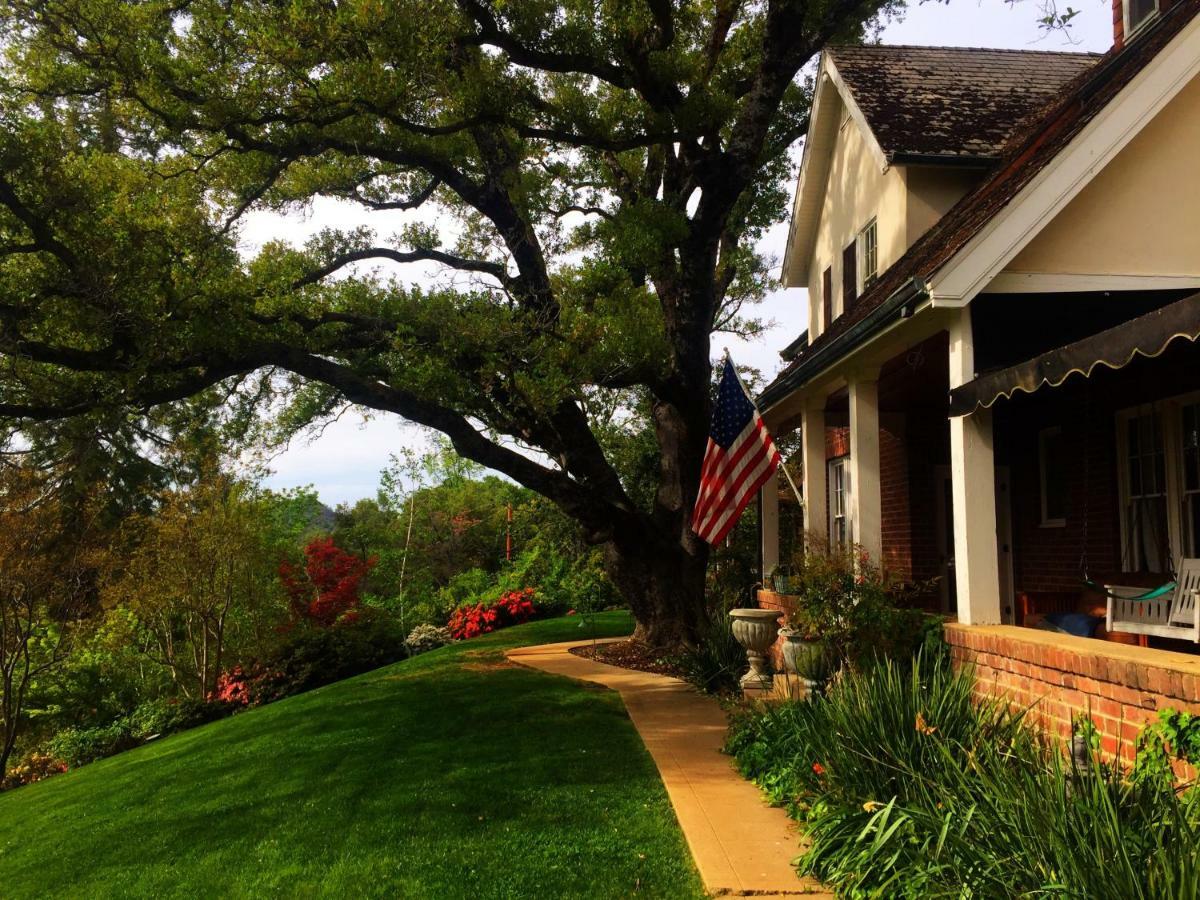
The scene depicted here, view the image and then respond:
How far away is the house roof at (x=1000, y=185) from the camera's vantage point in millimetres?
7410

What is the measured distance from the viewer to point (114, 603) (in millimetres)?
17672

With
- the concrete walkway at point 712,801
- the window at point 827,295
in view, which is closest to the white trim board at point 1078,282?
the concrete walkway at point 712,801

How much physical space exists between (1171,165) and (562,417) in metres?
8.28

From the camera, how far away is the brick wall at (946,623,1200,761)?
5.08 meters

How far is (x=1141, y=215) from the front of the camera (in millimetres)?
7680

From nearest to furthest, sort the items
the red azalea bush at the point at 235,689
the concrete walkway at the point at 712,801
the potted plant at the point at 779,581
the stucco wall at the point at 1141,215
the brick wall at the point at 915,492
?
the concrete walkway at the point at 712,801, the stucco wall at the point at 1141,215, the potted plant at the point at 779,581, the brick wall at the point at 915,492, the red azalea bush at the point at 235,689

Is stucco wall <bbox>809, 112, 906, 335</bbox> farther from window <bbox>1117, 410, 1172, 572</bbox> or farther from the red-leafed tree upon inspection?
the red-leafed tree

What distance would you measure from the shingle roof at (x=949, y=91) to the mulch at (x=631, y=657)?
772 centimetres

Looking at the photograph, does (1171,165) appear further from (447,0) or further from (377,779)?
(377,779)

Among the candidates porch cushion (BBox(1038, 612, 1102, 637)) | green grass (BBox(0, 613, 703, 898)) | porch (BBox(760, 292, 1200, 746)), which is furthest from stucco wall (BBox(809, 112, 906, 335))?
green grass (BBox(0, 613, 703, 898))

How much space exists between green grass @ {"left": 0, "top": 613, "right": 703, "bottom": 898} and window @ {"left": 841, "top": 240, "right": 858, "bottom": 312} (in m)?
6.89

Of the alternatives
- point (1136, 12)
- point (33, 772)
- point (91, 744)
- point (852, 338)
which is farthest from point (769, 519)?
point (33, 772)

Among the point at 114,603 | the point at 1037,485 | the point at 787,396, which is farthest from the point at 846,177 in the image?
the point at 114,603

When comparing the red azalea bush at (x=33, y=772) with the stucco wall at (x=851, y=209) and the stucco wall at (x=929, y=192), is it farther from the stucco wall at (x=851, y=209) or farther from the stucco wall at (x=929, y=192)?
the stucco wall at (x=929, y=192)
